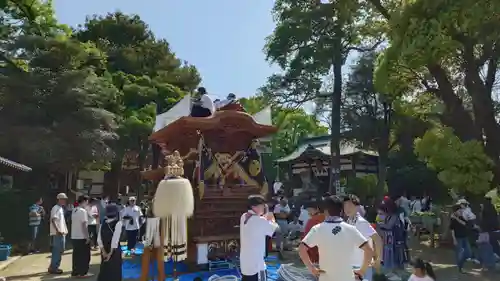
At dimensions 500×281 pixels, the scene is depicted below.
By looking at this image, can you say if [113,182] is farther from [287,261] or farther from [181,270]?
[181,270]

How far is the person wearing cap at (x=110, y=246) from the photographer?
8.98 meters

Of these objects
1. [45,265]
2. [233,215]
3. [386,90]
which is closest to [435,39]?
[386,90]

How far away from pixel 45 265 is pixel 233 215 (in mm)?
4979

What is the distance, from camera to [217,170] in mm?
10969

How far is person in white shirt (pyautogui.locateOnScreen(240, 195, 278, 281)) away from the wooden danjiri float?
14.0ft

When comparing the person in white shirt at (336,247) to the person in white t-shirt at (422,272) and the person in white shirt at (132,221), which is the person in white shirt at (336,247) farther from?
the person in white shirt at (132,221)

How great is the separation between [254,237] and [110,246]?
391cm

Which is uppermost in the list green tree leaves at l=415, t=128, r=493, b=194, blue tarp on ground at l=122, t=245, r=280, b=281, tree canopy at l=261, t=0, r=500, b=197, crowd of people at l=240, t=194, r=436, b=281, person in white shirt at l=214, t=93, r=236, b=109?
tree canopy at l=261, t=0, r=500, b=197

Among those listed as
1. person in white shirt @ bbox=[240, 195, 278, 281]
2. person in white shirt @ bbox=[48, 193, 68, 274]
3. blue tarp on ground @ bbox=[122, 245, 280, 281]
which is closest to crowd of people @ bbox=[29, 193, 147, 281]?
person in white shirt @ bbox=[48, 193, 68, 274]

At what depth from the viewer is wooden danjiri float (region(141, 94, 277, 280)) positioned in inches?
416

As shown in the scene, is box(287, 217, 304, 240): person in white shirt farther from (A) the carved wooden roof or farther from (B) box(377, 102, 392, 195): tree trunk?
(B) box(377, 102, 392, 195): tree trunk

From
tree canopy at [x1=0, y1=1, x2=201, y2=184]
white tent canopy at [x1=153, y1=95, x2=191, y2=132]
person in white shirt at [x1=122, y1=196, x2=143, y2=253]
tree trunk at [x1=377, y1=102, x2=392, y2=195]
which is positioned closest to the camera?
white tent canopy at [x1=153, y1=95, x2=191, y2=132]

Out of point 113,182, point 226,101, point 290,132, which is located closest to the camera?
point 226,101

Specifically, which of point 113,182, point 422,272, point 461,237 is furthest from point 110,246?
point 113,182
